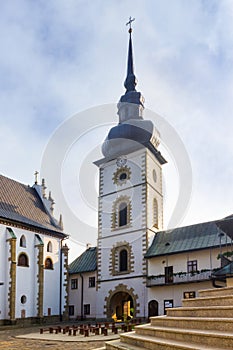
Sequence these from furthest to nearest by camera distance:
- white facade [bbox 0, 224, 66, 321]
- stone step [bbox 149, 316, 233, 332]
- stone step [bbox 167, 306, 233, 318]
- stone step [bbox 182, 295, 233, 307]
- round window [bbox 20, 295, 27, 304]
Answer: round window [bbox 20, 295, 27, 304] → white facade [bbox 0, 224, 66, 321] → stone step [bbox 182, 295, 233, 307] → stone step [bbox 167, 306, 233, 318] → stone step [bbox 149, 316, 233, 332]

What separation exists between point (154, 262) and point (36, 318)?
10.4m

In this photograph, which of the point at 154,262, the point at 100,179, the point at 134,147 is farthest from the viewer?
the point at 100,179

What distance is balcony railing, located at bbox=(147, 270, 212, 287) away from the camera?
90.5 ft

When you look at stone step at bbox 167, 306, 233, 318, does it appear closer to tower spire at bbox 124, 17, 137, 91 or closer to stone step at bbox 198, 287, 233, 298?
stone step at bbox 198, 287, 233, 298

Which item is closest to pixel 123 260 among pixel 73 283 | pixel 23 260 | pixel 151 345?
pixel 73 283

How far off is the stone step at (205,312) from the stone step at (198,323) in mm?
403

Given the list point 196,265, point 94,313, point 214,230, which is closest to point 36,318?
point 94,313

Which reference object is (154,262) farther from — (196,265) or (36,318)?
(36,318)

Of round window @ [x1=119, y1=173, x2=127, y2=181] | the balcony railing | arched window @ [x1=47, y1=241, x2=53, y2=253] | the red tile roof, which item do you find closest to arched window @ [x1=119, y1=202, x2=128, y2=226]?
round window @ [x1=119, y1=173, x2=127, y2=181]

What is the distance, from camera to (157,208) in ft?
120

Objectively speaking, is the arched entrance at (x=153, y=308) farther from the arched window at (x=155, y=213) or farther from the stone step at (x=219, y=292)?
the stone step at (x=219, y=292)

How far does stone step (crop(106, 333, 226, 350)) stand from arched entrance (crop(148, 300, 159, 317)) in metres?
20.1

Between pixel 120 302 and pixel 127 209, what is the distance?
8192 mm

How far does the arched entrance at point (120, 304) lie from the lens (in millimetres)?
33594
